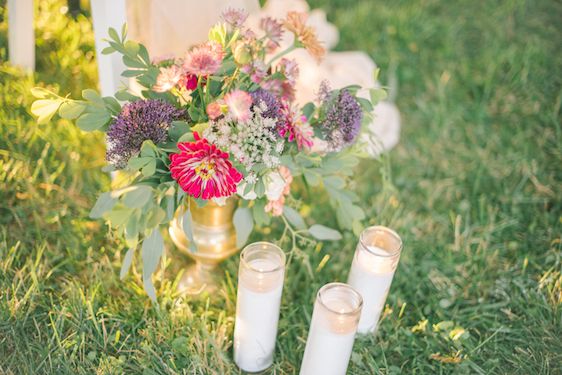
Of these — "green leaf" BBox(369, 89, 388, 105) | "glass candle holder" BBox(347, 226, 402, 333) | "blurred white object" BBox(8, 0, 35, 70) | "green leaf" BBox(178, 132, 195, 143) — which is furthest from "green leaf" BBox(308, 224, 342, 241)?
"blurred white object" BBox(8, 0, 35, 70)

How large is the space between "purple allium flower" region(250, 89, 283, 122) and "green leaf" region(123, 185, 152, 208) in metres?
0.25

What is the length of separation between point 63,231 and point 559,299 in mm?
1315

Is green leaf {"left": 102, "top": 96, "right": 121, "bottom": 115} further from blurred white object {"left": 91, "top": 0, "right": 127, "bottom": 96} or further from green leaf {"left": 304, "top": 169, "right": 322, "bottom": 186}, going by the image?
green leaf {"left": 304, "top": 169, "right": 322, "bottom": 186}

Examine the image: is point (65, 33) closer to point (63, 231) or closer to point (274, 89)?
point (63, 231)

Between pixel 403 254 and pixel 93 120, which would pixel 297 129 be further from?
pixel 403 254

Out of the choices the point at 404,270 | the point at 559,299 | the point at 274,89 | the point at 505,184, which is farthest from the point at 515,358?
the point at 274,89

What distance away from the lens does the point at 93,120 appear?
1065mm

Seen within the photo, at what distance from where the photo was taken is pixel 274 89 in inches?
43.1

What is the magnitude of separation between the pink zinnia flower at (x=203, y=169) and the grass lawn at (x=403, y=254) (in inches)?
18.2

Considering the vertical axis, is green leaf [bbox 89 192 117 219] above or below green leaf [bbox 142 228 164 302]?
above

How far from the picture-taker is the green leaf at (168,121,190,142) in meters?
1.05

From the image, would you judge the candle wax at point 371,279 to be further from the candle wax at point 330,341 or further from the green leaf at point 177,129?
the green leaf at point 177,129

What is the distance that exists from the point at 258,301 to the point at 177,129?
396mm

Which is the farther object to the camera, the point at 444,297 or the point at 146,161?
the point at 444,297
